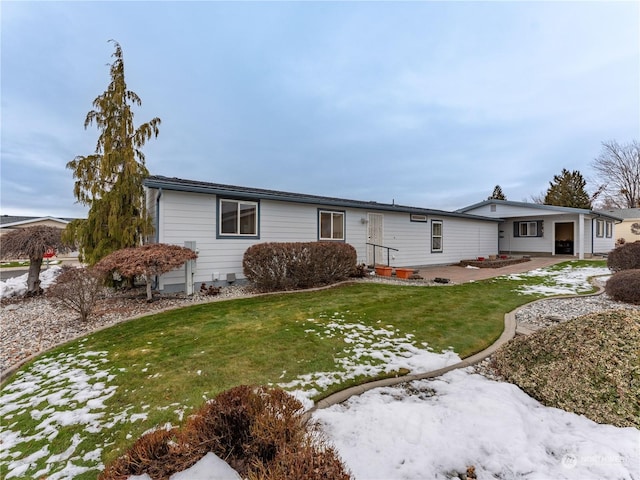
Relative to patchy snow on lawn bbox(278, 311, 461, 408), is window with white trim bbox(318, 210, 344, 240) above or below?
above

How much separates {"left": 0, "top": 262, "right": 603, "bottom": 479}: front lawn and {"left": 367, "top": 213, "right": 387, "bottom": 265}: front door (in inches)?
212

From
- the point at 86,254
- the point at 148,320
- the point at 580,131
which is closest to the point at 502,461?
the point at 148,320

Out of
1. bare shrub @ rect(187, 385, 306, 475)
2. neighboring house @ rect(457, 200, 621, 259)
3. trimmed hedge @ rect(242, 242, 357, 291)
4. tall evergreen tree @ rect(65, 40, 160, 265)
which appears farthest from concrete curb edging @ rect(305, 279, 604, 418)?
neighboring house @ rect(457, 200, 621, 259)

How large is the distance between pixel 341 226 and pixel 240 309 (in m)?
5.85

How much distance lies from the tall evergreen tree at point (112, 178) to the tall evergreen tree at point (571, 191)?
3959cm

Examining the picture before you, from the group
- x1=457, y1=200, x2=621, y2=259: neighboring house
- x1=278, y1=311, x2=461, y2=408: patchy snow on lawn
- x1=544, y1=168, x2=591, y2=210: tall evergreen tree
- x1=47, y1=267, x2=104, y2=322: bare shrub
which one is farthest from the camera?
x1=544, y1=168, x2=591, y2=210: tall evergreen tree

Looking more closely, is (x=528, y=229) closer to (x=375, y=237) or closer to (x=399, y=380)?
(x=375, y=237)

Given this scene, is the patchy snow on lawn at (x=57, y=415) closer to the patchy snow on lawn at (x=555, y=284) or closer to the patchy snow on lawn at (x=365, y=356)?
the patchy snow on lawn at (x=365, y=356)

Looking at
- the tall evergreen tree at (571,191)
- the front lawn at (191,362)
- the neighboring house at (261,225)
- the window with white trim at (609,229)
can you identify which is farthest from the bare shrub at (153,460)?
the tall evergreen tree at (571,191)

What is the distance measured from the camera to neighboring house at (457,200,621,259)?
1728 centimetres

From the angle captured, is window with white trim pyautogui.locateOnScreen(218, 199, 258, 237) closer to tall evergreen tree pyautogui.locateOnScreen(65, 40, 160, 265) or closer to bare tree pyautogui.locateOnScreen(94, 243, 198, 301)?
bare tree pyautogui.locateOnScreen(94, 243, 198, 301)

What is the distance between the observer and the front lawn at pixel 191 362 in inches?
88.0

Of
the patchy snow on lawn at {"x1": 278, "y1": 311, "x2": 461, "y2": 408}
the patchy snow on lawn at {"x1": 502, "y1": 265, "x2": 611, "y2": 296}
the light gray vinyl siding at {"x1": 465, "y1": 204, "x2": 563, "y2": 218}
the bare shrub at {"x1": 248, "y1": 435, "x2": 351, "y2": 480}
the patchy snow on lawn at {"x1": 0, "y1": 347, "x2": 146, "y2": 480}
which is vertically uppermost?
the light gray vinyl siding at {"x1": 465, "y1": 204, "x2": 563, "y2": 218}

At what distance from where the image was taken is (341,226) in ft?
35.9
